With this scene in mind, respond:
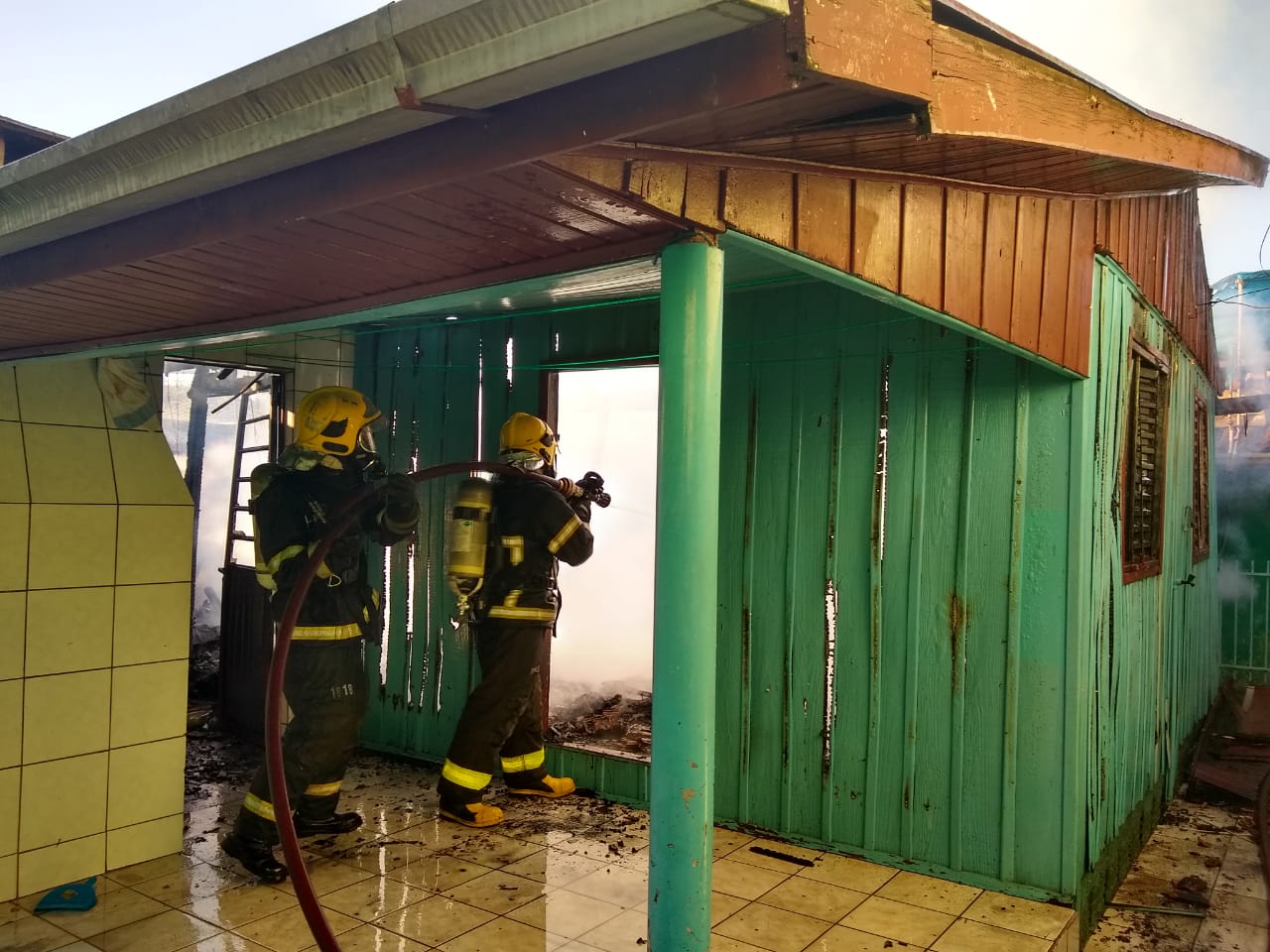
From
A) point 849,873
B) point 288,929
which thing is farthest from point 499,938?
point 849,873

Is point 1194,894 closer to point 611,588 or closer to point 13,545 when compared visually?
point 611,588

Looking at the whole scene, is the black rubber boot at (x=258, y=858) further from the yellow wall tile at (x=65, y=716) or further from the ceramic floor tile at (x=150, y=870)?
the yellow wall tile at (x=65, y=716)

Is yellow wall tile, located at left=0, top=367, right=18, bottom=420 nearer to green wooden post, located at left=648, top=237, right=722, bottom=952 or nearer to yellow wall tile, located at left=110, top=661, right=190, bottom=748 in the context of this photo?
yellow wall tile, located at left=110, top=661, right=190, bottom=748

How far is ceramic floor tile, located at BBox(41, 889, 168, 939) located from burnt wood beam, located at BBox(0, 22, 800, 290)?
9.35 feet

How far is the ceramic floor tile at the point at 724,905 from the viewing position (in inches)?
151

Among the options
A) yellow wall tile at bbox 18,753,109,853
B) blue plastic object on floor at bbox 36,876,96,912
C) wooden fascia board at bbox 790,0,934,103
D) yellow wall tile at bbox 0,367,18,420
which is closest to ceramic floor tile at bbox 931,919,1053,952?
wooden fascia board at bbox 790,0,934,103

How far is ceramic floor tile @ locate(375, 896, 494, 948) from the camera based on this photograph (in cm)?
363

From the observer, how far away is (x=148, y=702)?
14.4 feet

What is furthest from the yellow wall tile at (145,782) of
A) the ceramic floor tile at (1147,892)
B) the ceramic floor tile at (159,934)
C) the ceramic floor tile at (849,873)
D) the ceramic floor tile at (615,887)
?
the ceramic floor tile at (1147,892)

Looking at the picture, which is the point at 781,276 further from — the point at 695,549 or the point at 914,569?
the point at 695,549

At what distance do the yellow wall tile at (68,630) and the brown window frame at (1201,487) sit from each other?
25.7 ft

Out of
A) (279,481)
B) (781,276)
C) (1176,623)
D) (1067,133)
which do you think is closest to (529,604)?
(279,481)

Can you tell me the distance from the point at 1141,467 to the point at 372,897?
4603mm

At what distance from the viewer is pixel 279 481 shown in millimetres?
4309
